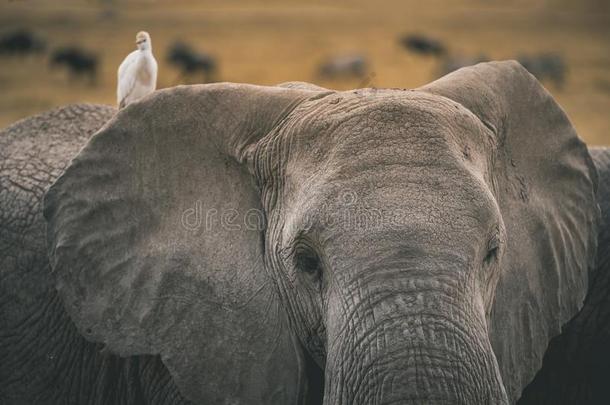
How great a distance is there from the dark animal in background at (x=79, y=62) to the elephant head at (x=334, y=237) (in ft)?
72.6

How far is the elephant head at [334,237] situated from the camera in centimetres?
289

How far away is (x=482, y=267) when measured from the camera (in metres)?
3.14

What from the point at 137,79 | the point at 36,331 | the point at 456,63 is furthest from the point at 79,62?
the point at 36,331

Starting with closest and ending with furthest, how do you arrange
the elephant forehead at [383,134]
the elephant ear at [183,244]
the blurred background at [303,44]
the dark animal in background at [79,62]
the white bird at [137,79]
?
the elephant forehead at [383,134] → the elephant ear at [183,244] → the white bird at [137,79] → the blurred background at [303,44] → the dark animal in background at [79,62]

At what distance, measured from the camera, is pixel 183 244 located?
353 cm

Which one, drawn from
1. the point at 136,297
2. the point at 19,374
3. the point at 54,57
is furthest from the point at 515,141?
the point at 54,57

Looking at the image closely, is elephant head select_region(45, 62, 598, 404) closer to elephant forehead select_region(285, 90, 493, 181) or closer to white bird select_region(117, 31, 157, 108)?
elephant forehead select_region(285, 90, 493, 181)

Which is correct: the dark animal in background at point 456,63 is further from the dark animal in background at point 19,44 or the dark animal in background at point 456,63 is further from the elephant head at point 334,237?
the elephant head at point 334,237

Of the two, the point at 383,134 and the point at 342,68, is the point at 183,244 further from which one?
the point at 342,68

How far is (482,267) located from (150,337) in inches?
43.4

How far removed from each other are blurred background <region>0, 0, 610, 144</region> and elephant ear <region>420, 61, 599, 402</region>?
38.5ft

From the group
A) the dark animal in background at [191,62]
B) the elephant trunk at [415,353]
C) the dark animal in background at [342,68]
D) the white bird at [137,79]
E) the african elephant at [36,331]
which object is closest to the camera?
the elephant trunk at [415,353]

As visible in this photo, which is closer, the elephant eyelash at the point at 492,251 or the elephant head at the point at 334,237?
the elephant head at the point at 334,237

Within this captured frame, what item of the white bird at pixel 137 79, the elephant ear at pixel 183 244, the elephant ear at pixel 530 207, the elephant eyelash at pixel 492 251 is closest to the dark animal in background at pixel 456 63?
the white bird at pixel 137 79
